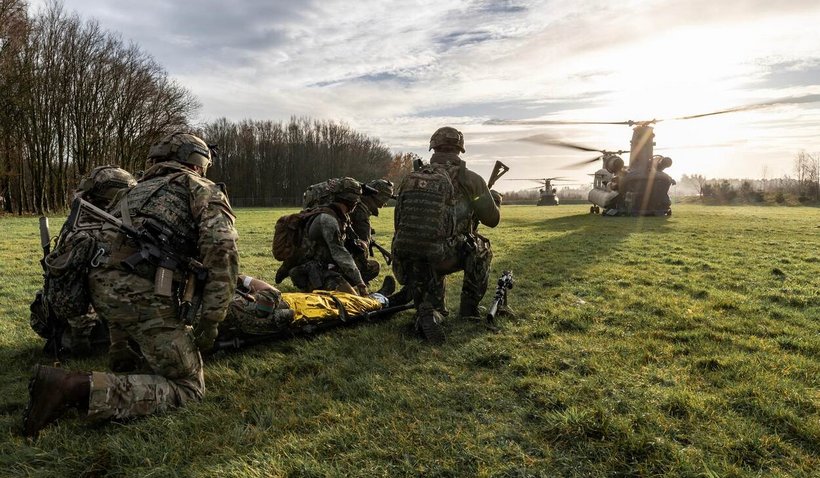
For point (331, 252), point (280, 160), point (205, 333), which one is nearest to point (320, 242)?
point (331, 252)

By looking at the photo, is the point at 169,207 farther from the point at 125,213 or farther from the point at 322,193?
the point at 322,193

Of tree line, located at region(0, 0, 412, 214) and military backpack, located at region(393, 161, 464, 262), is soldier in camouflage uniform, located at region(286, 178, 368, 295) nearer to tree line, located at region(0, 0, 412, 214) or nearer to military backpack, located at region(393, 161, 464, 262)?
military backpack, located at region(393, 161, 464, 262)

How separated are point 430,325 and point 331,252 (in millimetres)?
1999

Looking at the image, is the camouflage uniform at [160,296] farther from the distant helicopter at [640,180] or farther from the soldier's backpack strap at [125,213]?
the distant helicopter at [640,180]

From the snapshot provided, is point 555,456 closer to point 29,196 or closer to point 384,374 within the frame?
point 384,374

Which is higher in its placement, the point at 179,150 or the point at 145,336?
the point at 179,150

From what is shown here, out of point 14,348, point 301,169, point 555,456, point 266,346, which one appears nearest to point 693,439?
point 555,456

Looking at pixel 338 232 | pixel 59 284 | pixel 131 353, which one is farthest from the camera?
pixel 338 232

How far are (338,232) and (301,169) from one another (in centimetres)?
6375

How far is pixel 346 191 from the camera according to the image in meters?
6.74

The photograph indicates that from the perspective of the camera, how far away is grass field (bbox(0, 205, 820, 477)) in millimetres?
2869

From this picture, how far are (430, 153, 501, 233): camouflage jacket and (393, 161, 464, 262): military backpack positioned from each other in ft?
0.35

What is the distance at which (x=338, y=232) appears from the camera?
21.1 ft

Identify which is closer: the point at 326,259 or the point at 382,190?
the point at 326,259
